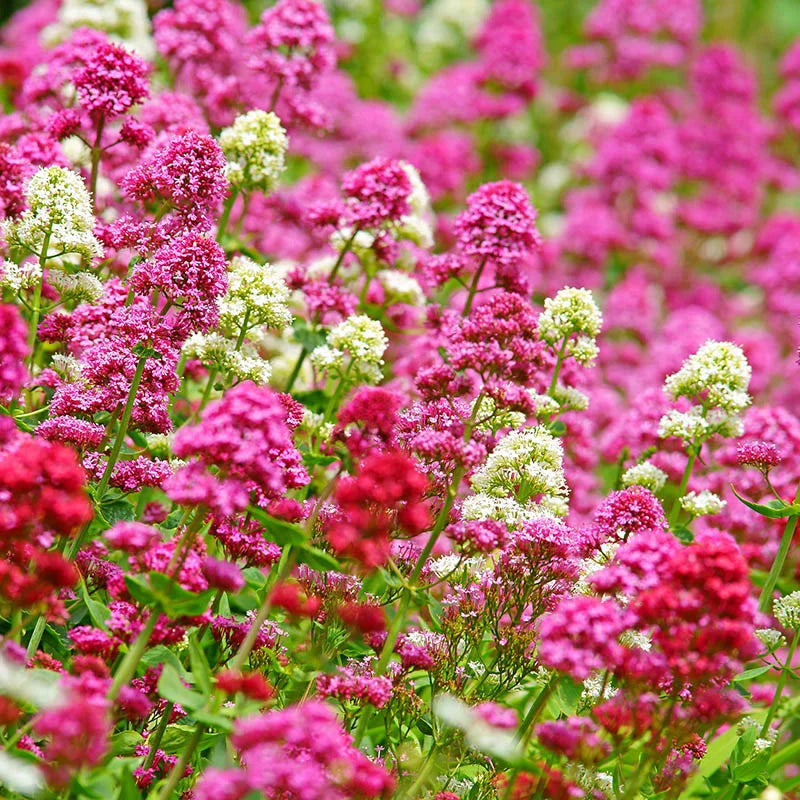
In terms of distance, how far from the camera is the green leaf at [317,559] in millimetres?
3959

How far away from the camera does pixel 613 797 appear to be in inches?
177

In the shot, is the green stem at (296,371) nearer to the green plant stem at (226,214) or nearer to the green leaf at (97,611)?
the green plant stem at (226,214)

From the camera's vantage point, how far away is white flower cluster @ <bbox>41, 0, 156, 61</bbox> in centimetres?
844

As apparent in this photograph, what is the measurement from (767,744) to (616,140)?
9.37 m

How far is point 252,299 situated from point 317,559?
1.34 meters

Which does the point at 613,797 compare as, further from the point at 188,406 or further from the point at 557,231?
the point at 557,231

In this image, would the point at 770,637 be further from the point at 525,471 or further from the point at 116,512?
the point at 116,512

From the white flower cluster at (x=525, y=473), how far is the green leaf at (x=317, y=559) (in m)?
0.94

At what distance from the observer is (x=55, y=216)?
4.83 meters

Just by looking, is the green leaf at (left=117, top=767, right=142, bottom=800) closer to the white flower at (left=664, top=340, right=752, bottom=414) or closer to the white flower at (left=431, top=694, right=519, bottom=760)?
the white flower at (left=431, top=694, right=519, bottom=760)

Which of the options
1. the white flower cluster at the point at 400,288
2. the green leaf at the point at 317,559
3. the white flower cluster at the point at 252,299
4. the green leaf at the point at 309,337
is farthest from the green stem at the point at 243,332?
the white flower cluster at the point at 400,288

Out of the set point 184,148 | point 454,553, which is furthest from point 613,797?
point 184,148

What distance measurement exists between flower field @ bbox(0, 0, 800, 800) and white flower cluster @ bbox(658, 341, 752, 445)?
20mm

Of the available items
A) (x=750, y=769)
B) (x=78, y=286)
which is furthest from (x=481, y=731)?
(x=78, y=286)
